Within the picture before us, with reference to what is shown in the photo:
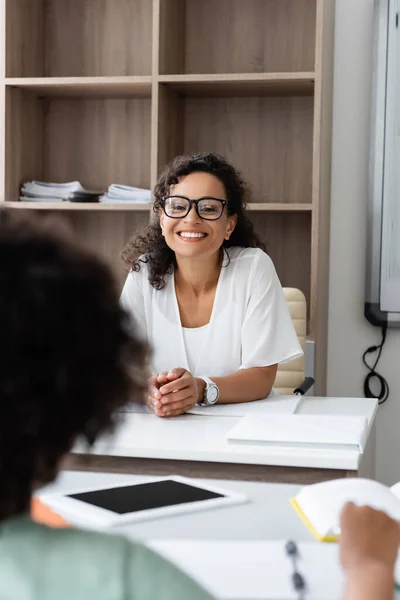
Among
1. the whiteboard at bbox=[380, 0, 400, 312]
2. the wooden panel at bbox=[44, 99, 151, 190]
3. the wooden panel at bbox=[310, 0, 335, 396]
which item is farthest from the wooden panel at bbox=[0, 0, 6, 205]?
the whiteboard at bbox=[380, 0, 400, 312]

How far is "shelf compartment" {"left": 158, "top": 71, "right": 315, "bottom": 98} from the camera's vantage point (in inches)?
120

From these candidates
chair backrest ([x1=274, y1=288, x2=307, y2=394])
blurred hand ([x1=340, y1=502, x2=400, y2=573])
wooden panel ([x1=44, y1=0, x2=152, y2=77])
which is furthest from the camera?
wooden panel ([x1=44, y1=0, x2=152, y2=77])

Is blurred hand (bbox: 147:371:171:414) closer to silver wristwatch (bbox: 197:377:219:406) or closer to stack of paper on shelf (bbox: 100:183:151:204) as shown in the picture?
silver wristwatch (bbox: 197:377:219:406)

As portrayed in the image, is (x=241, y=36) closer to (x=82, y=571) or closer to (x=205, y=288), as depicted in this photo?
(x=205, y=288)

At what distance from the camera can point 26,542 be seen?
58cm

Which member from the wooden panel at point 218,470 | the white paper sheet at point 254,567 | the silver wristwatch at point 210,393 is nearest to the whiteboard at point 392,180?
the silver wristwatch at point 210,393

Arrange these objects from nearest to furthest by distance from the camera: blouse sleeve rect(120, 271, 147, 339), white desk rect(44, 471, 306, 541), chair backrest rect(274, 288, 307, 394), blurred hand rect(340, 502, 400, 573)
Result: blurred hand rect(340, 502, 400, 573) → white desk rect(44, 471, 306, 541) → blouse sleeve rect(120, 271, 147, 339) → chair backrest rect(274, 288, 307, 394)

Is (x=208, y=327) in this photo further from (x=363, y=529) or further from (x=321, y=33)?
(x=363, y=529)

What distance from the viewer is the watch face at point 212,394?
2035 mm

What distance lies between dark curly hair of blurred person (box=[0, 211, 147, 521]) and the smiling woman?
164 cm

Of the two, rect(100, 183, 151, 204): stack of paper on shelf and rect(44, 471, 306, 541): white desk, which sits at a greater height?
rect(100, 183, 151, 204): stack of paper on shelf

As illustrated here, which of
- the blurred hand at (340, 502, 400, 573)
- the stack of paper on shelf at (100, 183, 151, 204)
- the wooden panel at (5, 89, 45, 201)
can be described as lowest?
the blurred hand at (340, 502, 400, 573)

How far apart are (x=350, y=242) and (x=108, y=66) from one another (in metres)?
1.30

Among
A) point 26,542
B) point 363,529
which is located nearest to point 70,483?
point 363,529
